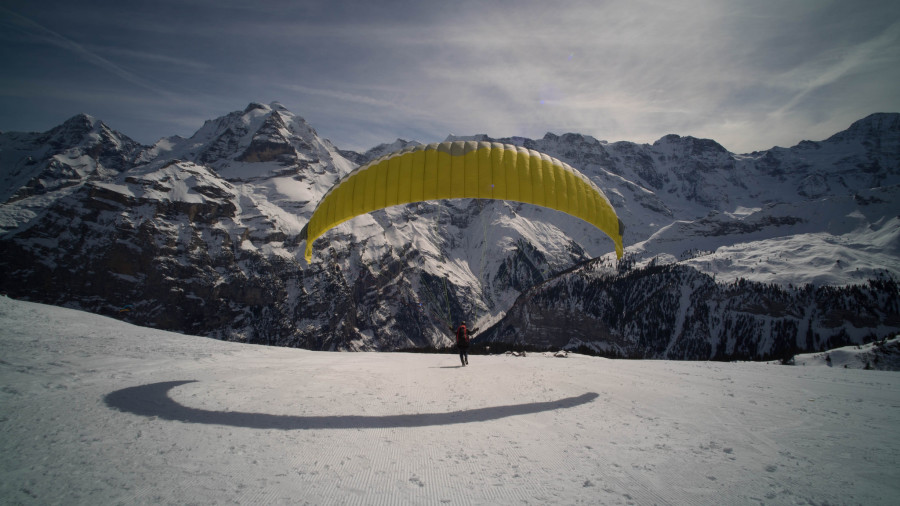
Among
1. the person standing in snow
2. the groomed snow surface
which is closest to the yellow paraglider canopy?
the groomed snow surface

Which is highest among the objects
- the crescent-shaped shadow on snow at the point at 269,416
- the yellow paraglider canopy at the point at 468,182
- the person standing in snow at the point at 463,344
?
the yellow paraglider canopy at the point at 468,182

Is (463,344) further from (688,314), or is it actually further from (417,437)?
(688,314)

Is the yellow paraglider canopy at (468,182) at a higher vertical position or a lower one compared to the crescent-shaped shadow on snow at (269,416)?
higher

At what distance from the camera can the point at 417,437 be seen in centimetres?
509

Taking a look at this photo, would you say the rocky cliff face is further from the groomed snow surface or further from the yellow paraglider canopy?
the groomed snow surface

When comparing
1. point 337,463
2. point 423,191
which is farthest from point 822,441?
point 423,191

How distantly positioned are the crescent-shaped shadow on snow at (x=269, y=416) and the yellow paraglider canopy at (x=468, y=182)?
5787 millimetres

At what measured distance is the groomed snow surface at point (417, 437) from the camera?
3.60m

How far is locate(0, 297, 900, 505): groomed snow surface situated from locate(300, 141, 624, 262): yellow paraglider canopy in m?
5.06

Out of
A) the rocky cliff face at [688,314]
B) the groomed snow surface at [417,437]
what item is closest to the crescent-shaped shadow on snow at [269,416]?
the groomed snow surface at [417,437]

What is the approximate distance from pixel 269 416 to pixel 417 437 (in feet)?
8.19

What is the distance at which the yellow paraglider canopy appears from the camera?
418 inches

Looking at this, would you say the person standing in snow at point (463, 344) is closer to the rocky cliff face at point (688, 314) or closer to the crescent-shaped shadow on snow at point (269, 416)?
the crescent-shaped shadow on snow at point (269, 416)

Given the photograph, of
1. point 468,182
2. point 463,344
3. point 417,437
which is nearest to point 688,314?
point 463,344
